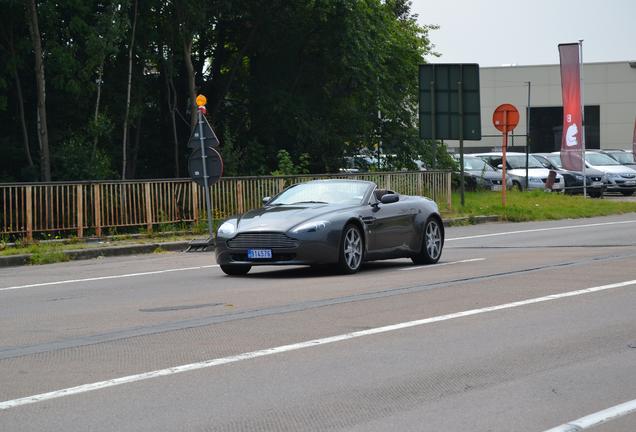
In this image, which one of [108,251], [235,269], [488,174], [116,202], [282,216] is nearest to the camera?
[282,216]

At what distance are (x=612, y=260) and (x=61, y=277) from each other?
7.85 metres

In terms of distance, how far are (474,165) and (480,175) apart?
3.77 ft

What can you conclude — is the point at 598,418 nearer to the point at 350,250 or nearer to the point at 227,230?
the point at 350,250

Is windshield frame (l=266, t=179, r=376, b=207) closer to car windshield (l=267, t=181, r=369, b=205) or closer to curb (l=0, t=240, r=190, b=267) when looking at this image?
car windshield (l=267, t=181, r=369, b=205)

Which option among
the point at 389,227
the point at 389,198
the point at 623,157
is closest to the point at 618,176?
the point at 623,157

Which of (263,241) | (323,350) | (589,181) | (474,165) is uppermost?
(474,165)

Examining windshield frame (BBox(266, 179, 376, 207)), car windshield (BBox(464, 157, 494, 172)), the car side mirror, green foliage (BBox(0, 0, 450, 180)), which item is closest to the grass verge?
green foliage (BBox(0, 0, 450, 180))

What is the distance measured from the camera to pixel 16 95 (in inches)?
1366

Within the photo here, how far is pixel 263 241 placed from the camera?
15727 mm

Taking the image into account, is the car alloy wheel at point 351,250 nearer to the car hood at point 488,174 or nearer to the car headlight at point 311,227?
the car headlight at point 311,227

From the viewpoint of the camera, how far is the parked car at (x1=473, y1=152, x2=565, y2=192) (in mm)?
46969

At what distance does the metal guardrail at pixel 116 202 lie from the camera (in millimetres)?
23000

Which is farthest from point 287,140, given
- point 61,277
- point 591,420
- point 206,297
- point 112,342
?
point 591,420

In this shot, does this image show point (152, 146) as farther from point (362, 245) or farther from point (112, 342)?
point (112, 342)
